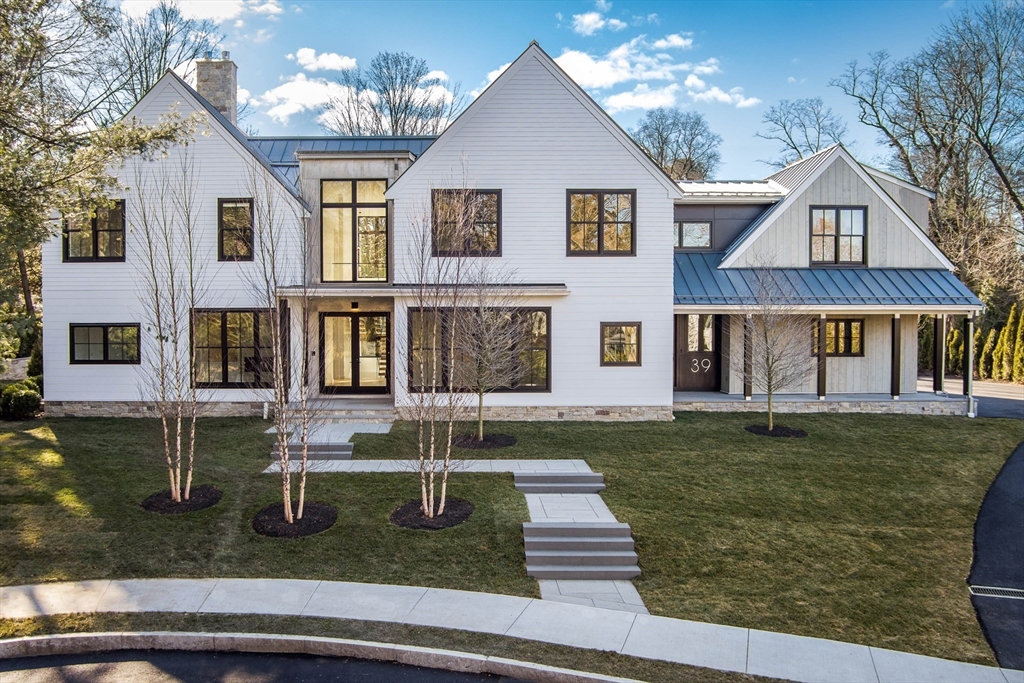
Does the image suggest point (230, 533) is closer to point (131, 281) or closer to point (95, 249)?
point (131, 281)

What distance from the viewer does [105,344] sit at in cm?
1530

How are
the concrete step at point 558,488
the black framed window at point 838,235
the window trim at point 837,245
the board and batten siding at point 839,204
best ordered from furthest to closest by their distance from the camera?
the black framed window at point 838,235
the window trim at point 837,245
the board and batten siding at point 839,204
the concrete step at point 558,488

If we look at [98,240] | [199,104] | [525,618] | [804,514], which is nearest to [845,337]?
[804,514]

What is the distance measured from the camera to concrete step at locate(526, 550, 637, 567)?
786 centimetres

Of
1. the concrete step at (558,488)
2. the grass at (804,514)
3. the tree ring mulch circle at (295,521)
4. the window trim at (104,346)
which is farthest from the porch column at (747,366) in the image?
the window trim at (104,346)

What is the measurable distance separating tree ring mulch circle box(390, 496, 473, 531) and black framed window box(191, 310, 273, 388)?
7943 millimetres

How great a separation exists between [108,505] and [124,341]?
7713 mm

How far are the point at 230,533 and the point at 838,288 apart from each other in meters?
15.9

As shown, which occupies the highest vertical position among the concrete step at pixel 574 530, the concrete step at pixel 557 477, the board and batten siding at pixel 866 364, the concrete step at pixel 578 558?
the board and batten siding at pixel 866 364

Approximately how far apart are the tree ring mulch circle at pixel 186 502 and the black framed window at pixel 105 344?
7304mm

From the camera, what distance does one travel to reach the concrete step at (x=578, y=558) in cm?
786

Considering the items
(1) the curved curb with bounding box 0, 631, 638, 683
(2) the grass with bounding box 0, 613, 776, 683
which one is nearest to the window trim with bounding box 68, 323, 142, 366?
(2) the grass with bounding box 0, 613, 776, 683

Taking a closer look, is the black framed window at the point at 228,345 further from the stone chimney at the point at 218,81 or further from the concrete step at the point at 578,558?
the concrete step at the point at 578,558

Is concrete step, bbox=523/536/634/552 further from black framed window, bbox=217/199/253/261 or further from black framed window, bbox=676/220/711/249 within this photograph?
black framed window, bbox=676/220/711/249
